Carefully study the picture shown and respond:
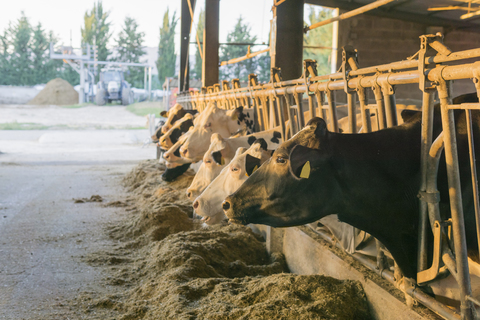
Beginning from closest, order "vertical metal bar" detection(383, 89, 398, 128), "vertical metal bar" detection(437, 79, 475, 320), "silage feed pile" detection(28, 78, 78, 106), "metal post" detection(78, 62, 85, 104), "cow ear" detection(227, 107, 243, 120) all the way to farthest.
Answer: "vertical metal bar" detection(437, 79, 475, 320), "vertical metal bar" detection(383, 89, 398, 128), "cow ear" detection(227, 107, 243, 120), "silage feed pile" detection(28, 78, 78, 106), "metal post" detection(78, 62, 85, 104)

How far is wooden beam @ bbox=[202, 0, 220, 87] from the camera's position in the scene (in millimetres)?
9719

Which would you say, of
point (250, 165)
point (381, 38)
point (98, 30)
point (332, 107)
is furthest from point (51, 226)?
point (98, 30)

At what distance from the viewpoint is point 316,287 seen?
9.58 feet

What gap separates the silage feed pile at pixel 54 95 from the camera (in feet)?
122

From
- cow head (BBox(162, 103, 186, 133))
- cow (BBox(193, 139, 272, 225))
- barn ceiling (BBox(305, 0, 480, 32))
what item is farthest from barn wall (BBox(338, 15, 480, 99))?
cow (BBox(193, 139, 272, 225))

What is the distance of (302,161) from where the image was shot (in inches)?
86.0

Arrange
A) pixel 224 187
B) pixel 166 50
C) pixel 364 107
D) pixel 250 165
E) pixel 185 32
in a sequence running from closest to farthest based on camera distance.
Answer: pixel 364 107, pixel 250 165, pixel 224 187, pixel 185 32, pixel 166 50

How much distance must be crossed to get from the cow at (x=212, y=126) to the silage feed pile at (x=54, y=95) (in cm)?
3407

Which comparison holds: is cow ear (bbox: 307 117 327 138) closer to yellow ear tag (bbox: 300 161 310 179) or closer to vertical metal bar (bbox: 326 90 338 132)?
yellow ear tag (bbox: 300 161 310 179)

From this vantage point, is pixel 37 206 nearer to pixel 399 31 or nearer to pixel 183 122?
pixel 183 122

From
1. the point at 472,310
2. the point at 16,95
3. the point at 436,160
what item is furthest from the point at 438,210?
the point at 16,95

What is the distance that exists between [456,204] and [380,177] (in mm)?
333

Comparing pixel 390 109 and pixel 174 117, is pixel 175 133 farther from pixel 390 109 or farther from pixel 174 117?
pixel 390 109

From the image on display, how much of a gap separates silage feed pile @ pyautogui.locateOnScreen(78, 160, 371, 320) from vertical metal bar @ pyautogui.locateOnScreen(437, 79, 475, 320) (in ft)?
2.65
